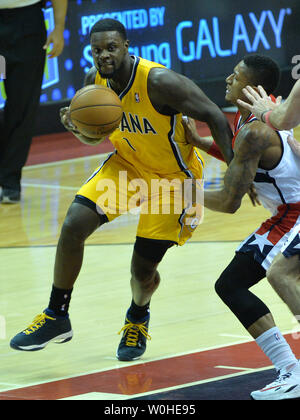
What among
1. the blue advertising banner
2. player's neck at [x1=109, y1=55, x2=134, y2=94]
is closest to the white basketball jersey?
player's neck at [x1=109, y1=55, x2=134, y2=94]

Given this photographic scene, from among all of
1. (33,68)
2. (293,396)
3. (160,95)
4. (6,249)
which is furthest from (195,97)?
(33,68)

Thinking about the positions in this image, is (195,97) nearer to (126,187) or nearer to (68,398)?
(126,187)

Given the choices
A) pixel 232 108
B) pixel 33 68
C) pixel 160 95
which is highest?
pixel 160 95

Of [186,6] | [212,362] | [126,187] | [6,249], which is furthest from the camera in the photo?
[186,6]

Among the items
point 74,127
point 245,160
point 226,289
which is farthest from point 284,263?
point 74,127

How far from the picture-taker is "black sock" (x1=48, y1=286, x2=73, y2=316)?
17.0ft

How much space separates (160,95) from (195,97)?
193 mm

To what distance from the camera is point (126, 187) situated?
5371 millimetres

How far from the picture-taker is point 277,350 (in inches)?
174

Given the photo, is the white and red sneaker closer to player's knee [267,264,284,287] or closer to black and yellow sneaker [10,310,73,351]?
player's knee [267,264,284,287]

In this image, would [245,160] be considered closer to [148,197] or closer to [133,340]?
[148,197]

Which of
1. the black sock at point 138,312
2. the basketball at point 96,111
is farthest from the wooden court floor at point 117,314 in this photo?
the basketball at point 96,111

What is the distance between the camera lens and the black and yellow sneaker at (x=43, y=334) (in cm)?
513

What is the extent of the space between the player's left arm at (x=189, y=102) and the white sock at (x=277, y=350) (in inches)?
37.9
